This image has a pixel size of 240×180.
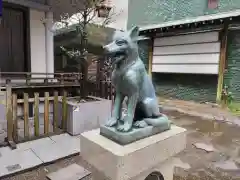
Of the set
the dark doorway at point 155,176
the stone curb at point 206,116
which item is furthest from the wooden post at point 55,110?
the stone curb at point 206,116

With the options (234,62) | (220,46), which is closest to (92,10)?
(220,46)

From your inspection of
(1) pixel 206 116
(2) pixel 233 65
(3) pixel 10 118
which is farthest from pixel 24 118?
(2) pixel 233 65

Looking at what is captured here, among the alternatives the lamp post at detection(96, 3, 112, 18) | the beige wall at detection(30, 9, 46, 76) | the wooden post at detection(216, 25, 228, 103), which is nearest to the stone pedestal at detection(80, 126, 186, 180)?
the lamp post at detection(96, 3, 112, 18)

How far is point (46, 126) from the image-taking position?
4.02m

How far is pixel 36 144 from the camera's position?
3.66m

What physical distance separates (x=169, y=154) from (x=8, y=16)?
20.4ft

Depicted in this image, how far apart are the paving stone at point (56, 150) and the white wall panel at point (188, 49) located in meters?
6.85

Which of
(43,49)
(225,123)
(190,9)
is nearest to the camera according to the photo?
(225,123)

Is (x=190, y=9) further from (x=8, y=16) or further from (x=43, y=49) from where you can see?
(x=8, y=16)

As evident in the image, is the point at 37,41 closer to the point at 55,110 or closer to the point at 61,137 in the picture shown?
the point at 55,110

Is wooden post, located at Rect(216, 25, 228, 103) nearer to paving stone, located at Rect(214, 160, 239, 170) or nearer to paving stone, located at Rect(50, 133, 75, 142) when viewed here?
paving stone, located at Rect(214, 160, 239, 170)

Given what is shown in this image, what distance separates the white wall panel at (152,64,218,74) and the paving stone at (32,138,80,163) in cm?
656

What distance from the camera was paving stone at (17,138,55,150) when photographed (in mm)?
3522

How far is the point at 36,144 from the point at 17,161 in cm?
63
